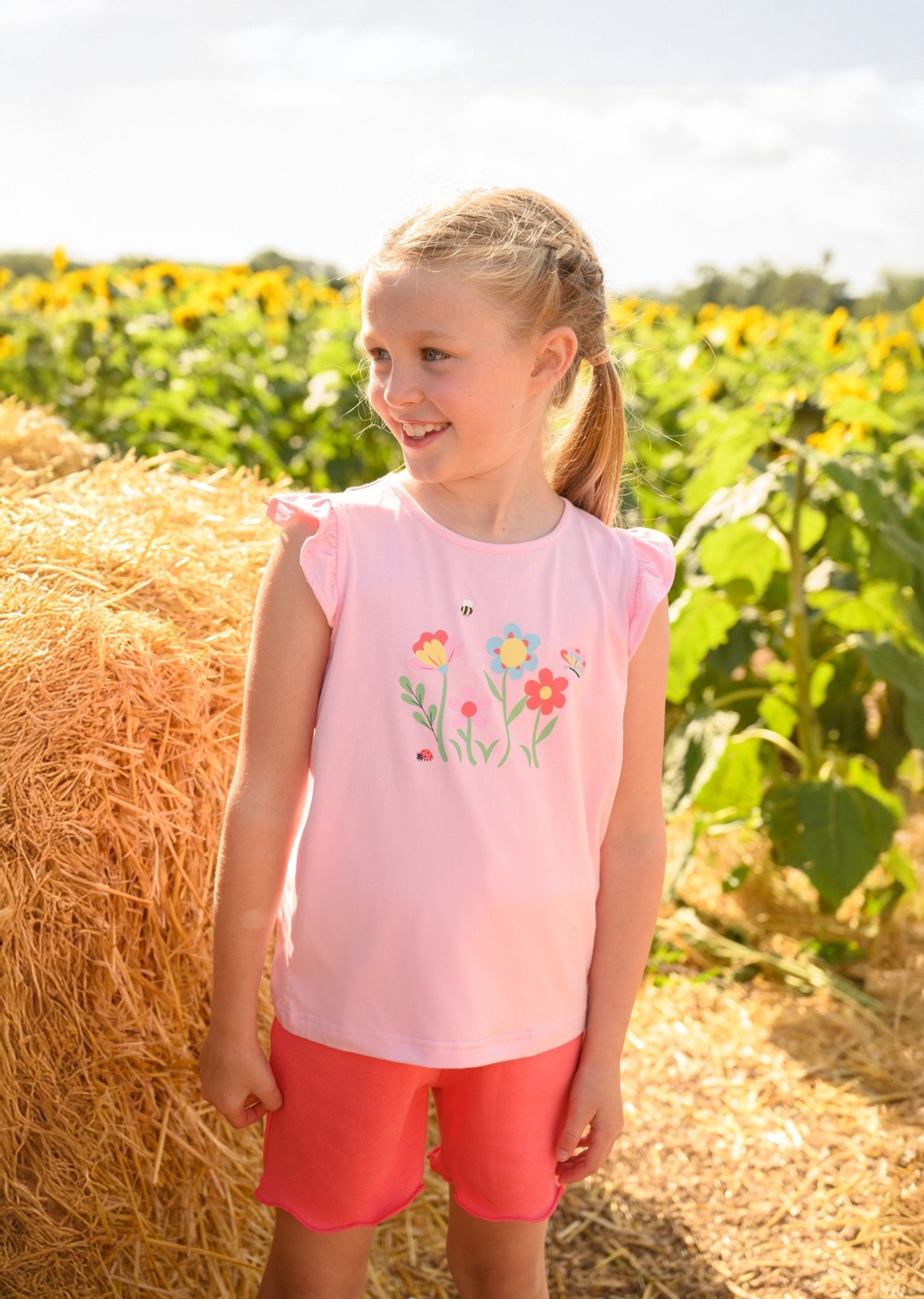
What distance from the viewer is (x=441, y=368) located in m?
1.41

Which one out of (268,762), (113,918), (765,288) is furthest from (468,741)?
(765,288)

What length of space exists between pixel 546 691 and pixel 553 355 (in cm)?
43

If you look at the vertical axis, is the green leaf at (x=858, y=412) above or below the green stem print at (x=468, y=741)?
above

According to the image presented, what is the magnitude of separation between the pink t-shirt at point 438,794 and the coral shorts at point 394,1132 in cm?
5

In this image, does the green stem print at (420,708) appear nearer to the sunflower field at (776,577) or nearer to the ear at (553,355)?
the ear at (553,355)

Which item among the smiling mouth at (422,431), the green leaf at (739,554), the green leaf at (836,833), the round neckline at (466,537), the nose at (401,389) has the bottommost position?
the green leaf at (836,833)

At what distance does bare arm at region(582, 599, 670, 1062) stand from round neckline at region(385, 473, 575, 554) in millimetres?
176

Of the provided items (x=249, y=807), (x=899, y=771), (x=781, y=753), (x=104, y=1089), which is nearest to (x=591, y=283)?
(x=249, y=807)

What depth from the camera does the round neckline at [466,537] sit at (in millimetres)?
1488

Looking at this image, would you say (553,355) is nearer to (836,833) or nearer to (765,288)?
(836,833)

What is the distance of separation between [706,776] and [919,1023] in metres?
0.84

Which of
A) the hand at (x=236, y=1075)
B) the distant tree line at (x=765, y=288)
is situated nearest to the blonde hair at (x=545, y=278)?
the hand at (x=236, y=1075)

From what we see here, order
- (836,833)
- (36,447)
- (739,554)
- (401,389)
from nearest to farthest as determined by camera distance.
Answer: (401,389), (36,447), (836,833), (739,554)

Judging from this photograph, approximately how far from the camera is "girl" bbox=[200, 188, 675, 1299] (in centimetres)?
143
